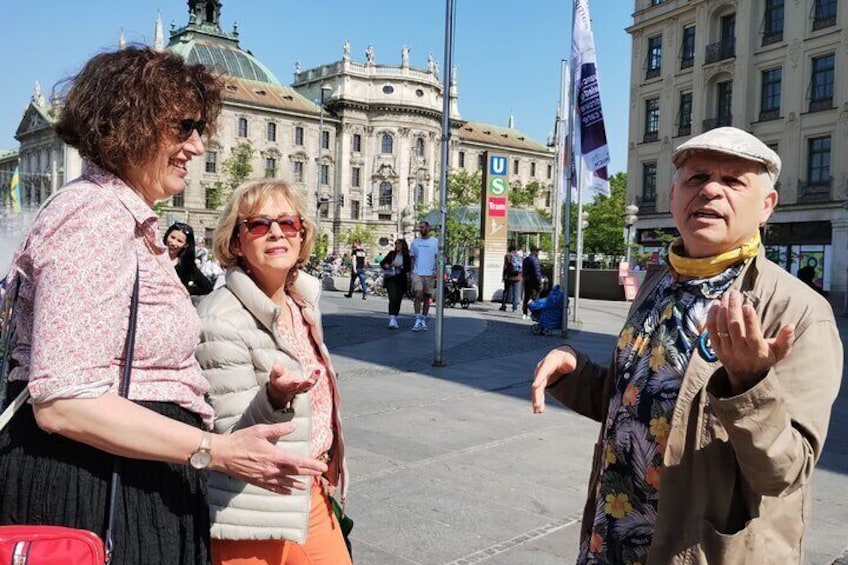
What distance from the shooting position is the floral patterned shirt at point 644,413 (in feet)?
6.30

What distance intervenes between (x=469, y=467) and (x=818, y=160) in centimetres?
3423

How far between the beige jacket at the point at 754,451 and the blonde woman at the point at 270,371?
36.6 inches

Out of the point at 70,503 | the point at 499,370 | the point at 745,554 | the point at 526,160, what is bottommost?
the point at 499,370

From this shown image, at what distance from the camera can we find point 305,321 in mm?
2609

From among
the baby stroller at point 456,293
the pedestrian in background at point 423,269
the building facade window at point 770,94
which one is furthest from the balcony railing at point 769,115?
the pedestrian in background at point 423,269

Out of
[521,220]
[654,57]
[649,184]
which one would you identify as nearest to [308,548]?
[521,220]

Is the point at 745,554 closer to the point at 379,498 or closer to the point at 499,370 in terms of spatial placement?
the point at 379,498

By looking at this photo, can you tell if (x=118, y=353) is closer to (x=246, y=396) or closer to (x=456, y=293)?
(x=246, y=396)

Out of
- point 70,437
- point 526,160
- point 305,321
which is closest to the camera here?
point 70,437

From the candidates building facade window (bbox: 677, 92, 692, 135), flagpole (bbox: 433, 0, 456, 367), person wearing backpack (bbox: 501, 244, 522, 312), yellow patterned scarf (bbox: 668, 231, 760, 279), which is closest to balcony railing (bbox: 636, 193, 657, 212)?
building facade window (bbox: 677, 92, 692, 135)

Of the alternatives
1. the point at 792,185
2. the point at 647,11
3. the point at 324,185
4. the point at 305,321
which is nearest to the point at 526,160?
the point at 324,185

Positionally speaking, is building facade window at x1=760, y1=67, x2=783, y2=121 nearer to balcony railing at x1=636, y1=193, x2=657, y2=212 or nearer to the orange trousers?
balcony railing at x1=636, y1=193, x2=657, y2=212

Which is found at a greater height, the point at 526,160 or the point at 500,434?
the point at 526,160

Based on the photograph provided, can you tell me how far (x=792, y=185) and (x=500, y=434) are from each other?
3323 centimetres
